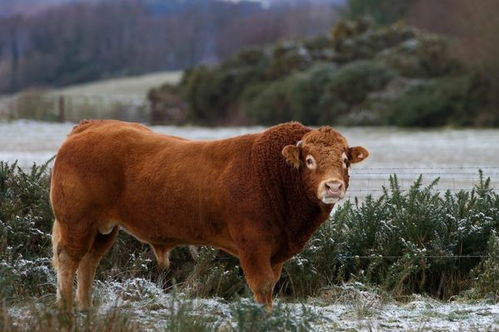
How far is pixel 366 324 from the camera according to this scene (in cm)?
745

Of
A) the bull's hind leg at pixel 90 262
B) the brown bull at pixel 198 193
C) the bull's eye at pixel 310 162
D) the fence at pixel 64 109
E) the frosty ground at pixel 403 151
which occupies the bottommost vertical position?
the fence at pixel 64 109

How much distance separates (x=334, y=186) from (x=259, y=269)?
0.86 m

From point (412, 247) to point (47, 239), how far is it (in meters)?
3.51

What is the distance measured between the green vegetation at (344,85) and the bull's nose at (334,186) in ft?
96.3

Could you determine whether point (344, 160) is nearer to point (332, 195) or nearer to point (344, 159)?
point (344, 159)

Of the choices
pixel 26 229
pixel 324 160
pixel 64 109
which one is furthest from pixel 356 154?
pixel 64 109

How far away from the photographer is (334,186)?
22.2 ft

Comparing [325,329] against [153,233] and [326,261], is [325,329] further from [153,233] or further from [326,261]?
[326,261]


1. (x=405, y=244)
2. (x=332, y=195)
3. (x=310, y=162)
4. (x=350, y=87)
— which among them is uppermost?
(x=310, y=162)

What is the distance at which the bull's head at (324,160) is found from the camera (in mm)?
6793

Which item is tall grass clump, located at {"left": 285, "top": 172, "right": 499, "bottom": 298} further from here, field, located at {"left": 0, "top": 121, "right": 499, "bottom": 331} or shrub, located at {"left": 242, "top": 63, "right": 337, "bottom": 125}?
shrub, located at {"left": 242, "top": 63, "right": 337, "bottom": 125}

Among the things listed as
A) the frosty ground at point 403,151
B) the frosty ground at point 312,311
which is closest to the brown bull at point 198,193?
the frosty ground at point 312,311

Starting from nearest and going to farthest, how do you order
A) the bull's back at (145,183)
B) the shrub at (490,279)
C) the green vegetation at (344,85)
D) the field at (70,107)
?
the bull's back at (145,183), the shrub at (490,279), the green vegetation at (344,85), the field at (70,107)

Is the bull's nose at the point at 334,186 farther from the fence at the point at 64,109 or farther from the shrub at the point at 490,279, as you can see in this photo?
the fence at the point at 64,109
